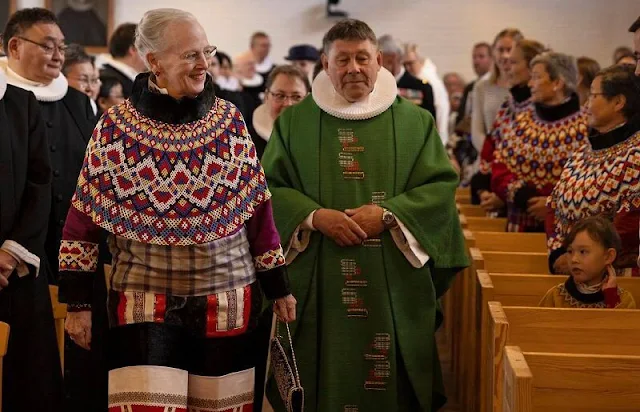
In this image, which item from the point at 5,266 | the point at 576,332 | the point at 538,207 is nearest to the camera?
the point at 576,332

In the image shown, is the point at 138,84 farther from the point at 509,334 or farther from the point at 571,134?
the point at 571,134

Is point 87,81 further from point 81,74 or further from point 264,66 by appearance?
point 264,66

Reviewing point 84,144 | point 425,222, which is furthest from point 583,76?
point 84,144

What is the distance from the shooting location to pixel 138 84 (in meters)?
3.23

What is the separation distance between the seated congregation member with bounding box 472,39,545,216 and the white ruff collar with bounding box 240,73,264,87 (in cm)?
443

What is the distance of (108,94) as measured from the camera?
5.93 meters

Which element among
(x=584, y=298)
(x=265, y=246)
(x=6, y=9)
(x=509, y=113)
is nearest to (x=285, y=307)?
(x=265, y=246)

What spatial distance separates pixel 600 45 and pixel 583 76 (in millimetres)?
7548

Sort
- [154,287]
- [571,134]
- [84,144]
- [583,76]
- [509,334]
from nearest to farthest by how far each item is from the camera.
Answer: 1. [154,287]
2. [509,334]
3. [84,144]
4. [571,134]
5. [583,76]

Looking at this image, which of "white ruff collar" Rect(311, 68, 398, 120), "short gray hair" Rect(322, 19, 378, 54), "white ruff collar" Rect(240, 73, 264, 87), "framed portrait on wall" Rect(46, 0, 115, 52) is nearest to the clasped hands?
"white ruff collar" Rect(311, 68, 398, 120)

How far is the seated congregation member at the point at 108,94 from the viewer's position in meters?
5.92

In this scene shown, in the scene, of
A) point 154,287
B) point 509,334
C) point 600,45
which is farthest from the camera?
point 600,45

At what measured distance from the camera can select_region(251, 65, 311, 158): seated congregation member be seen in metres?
5.17

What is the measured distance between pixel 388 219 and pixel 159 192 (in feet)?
4.22
